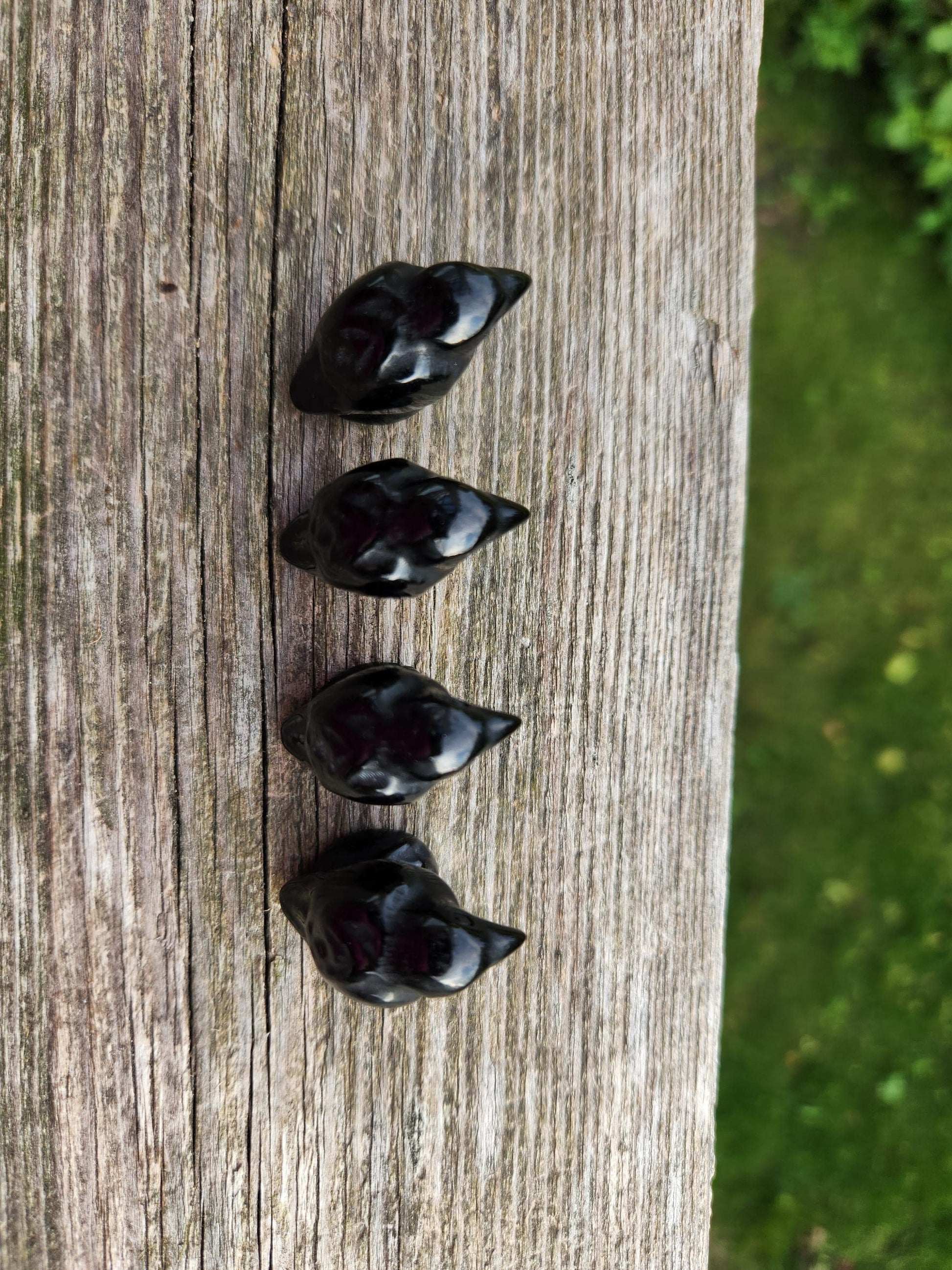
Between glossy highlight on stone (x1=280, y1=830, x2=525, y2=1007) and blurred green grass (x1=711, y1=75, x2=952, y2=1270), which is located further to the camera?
blurred green grass (x1=711, y1=75, x2=952, y2=1270)

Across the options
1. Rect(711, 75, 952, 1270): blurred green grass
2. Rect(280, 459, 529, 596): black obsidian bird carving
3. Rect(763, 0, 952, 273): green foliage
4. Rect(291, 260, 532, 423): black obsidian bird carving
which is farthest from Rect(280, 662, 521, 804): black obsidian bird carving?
Rect(763, 0, 952, 273): green foliage

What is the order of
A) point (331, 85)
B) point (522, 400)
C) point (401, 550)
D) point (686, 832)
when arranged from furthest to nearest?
point (686, 832) → point (522, 400) → point (331, 85) → point (401, 550)

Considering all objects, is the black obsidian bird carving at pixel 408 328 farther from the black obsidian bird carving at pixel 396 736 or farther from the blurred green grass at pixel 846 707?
the blurred green grass at pixel 846 707

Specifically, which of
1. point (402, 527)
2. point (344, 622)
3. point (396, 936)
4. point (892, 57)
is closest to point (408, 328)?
point (402, 527)

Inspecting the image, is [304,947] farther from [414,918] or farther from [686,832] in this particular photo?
[686,832]

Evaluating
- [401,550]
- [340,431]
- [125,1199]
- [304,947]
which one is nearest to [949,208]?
[340,431]

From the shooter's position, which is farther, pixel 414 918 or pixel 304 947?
pixel 304 947

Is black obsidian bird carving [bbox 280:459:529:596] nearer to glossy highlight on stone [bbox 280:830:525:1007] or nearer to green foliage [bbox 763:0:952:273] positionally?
glossy highlight on stone [bbox 280:830:525:1007]
